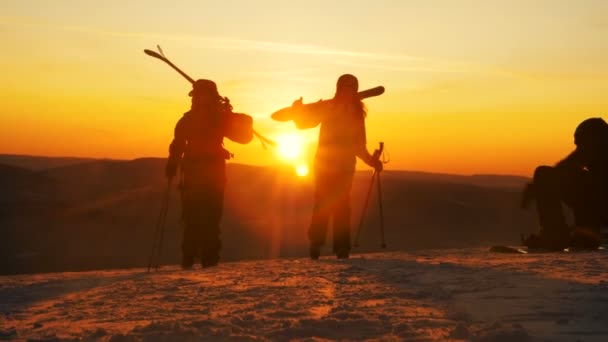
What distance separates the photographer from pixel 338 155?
1072 centimetres

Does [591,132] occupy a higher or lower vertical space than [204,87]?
lower

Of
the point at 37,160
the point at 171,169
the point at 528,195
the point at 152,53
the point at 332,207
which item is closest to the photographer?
the point at 528,195

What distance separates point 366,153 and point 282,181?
71.7ft

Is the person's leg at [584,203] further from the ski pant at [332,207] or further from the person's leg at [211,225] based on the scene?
the person's leg at [211,225]

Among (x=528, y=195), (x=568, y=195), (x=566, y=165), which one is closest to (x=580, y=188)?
(x=568, y=195)

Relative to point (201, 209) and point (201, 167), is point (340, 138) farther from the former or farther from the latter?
point (201, 209)

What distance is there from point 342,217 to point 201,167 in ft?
5.72

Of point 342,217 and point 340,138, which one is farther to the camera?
point 340,138

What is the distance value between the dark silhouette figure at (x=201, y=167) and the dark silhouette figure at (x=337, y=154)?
1.16 meters

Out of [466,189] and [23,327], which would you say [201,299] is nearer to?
[23,327]

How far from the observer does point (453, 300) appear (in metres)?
5.96

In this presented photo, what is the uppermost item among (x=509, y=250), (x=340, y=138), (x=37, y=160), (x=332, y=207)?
(x=37, y=160)

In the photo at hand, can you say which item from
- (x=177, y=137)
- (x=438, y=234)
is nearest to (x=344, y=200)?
(x=177, y=137)

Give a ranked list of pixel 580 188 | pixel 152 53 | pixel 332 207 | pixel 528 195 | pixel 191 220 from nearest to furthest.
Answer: pixel 580 188 < pixel 528 195 < pixel 191 220 < pixel 332 207 < pixel 152 53
